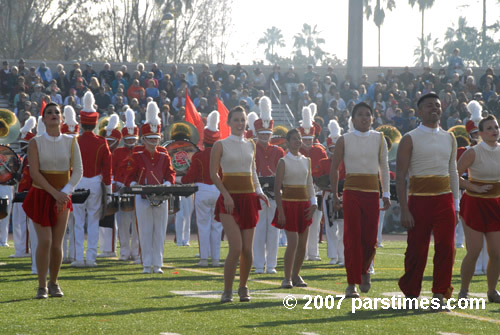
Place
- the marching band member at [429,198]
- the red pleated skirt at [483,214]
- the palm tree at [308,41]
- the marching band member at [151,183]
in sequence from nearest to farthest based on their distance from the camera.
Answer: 1. the marching band member at [429,198]
2. the red pleated skirt at [483,214]
3. the marching band member at [151,183]
4. the palm tree at [308,41]

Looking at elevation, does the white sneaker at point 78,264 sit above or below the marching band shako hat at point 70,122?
below

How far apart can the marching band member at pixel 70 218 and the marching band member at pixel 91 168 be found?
0.14 meters

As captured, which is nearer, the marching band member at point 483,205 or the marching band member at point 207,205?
the marching band member at point 483,205

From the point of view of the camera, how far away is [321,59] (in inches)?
4035

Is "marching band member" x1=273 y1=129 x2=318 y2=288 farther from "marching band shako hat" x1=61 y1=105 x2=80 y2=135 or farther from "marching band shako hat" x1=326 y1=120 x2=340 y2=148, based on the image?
"marching band shako hat" x1=326 y1=120 x2=340 y2=148

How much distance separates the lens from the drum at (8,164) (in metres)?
15.2

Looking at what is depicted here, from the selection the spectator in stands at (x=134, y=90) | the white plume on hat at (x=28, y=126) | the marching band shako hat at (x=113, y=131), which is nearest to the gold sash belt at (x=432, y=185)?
the marching band shako hat at (x=113, y=131)

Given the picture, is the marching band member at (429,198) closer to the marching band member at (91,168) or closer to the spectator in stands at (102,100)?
the marching band member at (91,168)

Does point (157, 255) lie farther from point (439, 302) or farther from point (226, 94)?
point (226, 94)

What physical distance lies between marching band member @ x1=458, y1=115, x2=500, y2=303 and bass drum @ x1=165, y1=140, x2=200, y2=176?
735 cm

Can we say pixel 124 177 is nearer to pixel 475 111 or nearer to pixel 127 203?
pixel 127 203

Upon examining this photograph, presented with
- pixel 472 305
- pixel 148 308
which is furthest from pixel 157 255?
pixel 472 305

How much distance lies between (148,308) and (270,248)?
4.17 m

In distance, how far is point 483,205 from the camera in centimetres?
1003
